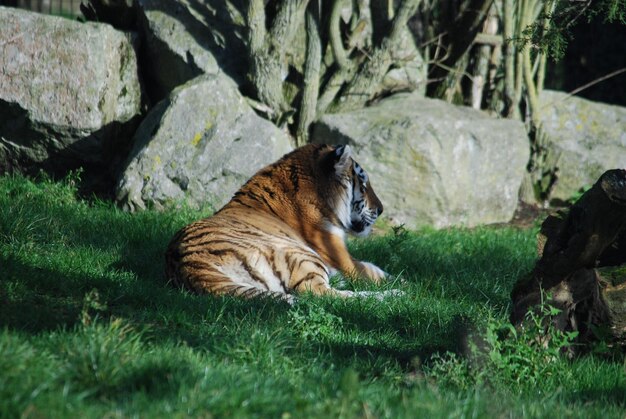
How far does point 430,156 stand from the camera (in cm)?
1004

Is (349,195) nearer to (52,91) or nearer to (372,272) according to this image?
(372,272)

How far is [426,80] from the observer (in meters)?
11.4

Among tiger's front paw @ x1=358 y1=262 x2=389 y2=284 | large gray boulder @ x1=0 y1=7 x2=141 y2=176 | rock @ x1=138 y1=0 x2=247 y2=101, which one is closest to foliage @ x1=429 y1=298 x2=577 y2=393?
tiger's front paw @ x1=358 y1=262 x2=389 y2=284

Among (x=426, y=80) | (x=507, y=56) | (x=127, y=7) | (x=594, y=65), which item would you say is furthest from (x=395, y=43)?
(x=594, y=65)

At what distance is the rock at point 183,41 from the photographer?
10.2m

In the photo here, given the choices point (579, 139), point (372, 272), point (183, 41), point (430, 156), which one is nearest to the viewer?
point (372, 272)

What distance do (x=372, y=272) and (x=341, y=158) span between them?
3.63 ft

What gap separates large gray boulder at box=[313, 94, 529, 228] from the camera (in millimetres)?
10062

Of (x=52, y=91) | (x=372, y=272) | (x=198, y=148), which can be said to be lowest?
(x=372, y=272)

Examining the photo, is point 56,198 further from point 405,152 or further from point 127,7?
point 405,152

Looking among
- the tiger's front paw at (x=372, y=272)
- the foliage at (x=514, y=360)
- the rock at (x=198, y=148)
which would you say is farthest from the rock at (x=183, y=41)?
the foliage at (x=514, y=360)

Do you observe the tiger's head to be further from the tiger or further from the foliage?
the foliage

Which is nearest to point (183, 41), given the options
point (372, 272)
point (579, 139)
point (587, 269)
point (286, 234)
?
point (286, 234)

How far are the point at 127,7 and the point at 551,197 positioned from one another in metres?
6.33
